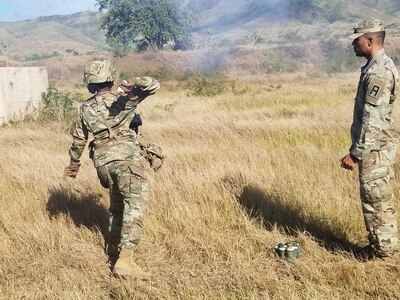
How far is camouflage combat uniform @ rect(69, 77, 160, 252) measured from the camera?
321cm

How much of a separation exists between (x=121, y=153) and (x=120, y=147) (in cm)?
5

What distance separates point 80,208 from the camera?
4453mm

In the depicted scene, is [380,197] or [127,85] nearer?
[380,197]

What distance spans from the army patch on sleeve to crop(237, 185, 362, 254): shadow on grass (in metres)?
1.13

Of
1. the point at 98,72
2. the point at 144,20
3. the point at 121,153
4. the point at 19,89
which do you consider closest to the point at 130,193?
the point at 121,153

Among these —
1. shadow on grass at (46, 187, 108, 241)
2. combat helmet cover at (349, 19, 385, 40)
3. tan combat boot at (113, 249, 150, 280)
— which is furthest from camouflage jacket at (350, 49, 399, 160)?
shadow on grass at (46, 187, 108, 241)

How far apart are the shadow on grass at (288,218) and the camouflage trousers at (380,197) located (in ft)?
1.03

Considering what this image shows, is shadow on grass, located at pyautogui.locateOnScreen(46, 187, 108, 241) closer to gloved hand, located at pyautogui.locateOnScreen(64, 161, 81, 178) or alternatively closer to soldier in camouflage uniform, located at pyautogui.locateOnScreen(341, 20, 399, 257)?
gloved hand, located at pyautogui.locateOnScreen(64, 161, 81, 178)

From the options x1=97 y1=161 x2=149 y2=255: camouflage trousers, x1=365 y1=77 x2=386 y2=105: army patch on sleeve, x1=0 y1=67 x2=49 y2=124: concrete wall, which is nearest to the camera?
x1=365 y1=77 x2=386 y2=105: army patch on sleeve

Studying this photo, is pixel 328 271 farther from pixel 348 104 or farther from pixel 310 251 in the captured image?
pixel 348 104

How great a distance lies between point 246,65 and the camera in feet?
119

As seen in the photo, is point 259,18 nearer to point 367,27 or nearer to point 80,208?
point 80,208

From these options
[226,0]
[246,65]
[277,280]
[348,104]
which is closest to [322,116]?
[348,104]

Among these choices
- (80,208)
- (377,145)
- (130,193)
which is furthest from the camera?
(80,208)
